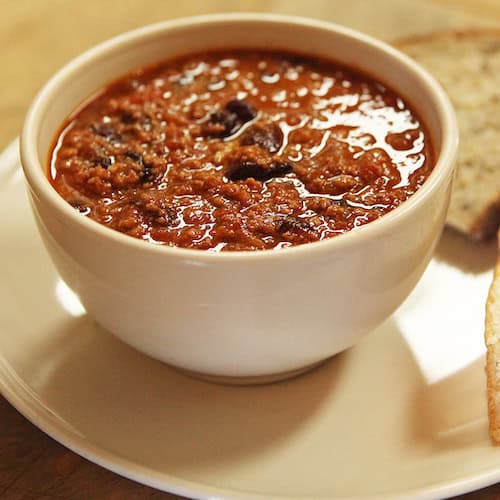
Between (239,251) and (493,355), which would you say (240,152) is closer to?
(239,251)

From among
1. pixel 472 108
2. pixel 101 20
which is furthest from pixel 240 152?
pixel 101 20

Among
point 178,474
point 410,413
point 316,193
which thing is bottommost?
point 410,413

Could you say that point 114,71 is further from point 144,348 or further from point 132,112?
point 144,348

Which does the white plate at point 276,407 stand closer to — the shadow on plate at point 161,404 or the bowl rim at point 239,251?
the shadow on plate at point 161,404

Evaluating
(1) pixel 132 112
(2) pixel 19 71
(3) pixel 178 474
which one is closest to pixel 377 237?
(3) pixel 178 474

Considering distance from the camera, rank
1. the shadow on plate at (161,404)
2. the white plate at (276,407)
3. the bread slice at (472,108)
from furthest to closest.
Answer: the bread slice at (472,108) < the shadow on plate at (161,404) < the white plate at (276,407)

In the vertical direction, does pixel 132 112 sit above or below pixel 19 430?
above

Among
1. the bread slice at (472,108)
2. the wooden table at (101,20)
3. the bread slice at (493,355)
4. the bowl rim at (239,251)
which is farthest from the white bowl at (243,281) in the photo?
the wooden table at (101,20)
